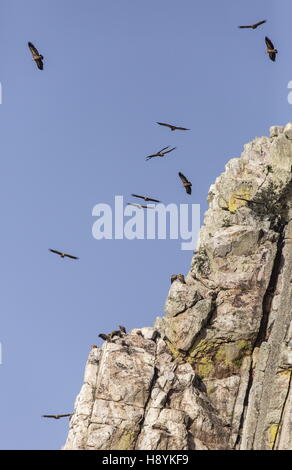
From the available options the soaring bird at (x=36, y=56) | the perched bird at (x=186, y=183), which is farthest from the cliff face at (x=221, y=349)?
the soaring bird at (x=36, y=56)

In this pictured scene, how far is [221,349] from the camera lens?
13850 centimetres

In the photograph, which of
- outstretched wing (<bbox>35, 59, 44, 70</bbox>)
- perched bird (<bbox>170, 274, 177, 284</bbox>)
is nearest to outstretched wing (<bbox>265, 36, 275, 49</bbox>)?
outstretched wing (<bbox>35, 59, 44, 70</bbox>)

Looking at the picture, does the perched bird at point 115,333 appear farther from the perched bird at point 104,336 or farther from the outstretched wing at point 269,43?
the outstretched wing at point 269,43

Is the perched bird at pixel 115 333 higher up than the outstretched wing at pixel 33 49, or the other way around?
the outstretched wing at pixel 33 49

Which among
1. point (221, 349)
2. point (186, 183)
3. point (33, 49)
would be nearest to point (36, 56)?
Answer: point (33, 49)

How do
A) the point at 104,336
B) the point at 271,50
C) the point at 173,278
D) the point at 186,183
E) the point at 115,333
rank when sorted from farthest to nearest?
the point at 173,278 → the point at 115,333 → the point at 104,336 → the point at 186,183 → the point at 271,50

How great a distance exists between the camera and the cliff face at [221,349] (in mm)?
132875

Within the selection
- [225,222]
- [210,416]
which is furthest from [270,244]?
[210,416]

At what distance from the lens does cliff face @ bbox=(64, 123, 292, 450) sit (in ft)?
436

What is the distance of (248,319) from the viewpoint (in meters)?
139

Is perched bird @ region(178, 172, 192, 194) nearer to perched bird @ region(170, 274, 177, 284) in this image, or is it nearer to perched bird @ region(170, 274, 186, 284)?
perched bird @ region(170, 274, 186, 284)

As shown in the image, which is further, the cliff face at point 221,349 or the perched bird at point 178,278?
the perched bird at point 178,278

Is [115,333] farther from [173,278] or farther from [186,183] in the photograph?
[186,183]

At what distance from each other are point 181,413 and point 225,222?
19041 millimetres
